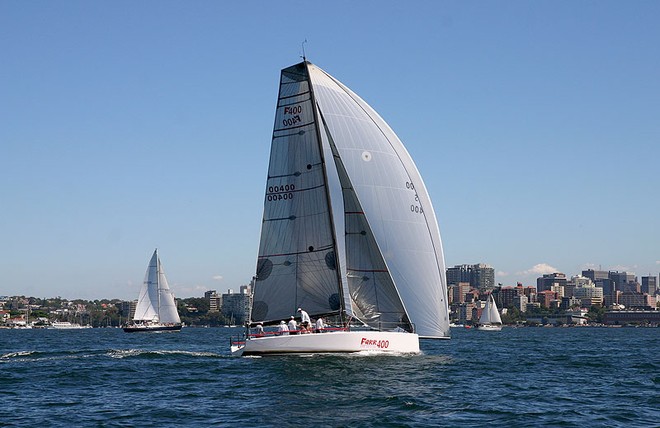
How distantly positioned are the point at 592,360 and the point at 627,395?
17.7 metres

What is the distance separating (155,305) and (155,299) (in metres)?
0.74

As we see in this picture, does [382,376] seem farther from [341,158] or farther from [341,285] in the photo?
[341,158]

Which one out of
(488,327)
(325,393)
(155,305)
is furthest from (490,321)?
(325,393)

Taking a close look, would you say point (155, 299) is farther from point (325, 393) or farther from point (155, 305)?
point (325, 393)

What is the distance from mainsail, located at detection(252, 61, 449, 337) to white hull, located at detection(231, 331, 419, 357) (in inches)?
84.4

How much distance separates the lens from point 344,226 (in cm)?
3631

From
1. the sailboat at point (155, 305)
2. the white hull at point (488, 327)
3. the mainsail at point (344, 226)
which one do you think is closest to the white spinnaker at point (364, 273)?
the mainsail at point (344, 226)

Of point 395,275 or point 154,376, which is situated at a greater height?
point 395,275

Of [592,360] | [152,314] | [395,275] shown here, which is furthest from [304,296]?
[152,314]

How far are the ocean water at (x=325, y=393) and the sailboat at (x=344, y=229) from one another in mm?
2483

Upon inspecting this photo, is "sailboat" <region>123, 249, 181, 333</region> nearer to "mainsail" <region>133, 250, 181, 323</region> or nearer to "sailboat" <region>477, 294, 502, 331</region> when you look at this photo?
"mainsail" <region>133, 250, 181, 323</region>

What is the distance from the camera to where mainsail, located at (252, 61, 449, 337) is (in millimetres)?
35625

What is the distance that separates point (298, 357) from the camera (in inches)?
1296

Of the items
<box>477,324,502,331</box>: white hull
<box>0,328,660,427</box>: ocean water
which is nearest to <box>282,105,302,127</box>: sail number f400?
<box>0,328,660,427</box>: ocean water
